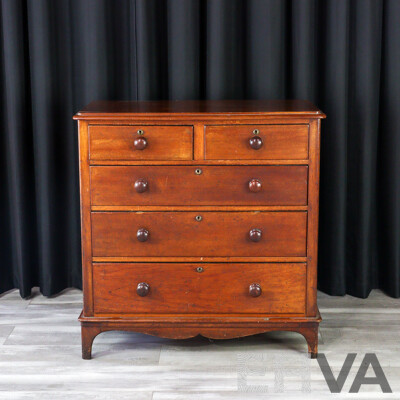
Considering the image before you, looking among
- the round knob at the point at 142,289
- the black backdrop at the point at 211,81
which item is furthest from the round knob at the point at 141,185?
the black backdrop at the point at 211,81

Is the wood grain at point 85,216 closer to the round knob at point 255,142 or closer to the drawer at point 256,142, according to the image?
the drawer at point 256,142

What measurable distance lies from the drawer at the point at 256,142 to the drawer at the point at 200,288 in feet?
1.29

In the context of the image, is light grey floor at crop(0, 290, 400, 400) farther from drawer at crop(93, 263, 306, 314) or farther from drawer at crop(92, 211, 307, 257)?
drawer at crop(92, 211, 307, 257)

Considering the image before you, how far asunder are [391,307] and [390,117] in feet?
2.62

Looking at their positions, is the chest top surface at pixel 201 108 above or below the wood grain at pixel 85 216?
above

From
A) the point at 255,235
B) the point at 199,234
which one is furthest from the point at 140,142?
the point at 255,235

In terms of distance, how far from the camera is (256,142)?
253 cm

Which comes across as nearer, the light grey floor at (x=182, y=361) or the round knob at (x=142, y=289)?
the light grey floor at (x=182, y=361)

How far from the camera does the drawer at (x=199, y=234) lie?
2.62 meters

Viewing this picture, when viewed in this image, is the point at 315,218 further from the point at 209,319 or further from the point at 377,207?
the point at 377,207

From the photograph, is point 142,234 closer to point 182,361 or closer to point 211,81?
point 182,361

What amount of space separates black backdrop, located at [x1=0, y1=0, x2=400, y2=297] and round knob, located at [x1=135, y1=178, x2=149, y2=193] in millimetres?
616

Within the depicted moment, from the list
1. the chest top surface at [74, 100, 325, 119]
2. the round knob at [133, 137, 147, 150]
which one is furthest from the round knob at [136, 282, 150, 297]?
the chest top surface at [74, 100, 325, 119]

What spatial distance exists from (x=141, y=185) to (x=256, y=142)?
A: 1.38 ft
